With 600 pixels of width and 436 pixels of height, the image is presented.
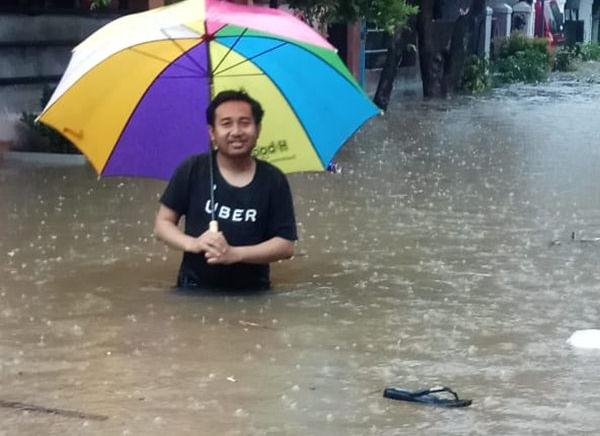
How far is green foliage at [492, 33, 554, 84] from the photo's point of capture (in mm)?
32938

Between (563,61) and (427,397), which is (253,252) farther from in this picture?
(563,61)

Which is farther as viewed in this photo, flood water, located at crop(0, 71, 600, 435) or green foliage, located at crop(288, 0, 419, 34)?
green foliage, located at crop(288, 0, 419, 34)

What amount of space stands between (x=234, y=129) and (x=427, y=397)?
2.18 meters

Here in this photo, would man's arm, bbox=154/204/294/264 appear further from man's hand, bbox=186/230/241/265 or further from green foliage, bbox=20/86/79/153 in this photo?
green foliage, bbox=20/86/79/153

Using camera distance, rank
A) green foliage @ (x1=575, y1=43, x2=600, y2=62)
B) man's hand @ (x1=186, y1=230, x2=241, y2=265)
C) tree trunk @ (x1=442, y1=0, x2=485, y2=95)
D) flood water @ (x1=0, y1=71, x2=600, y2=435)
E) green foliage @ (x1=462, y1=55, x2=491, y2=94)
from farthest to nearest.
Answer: green foliage @ (x1=575, y1=43, x2=600, y2=62)
green foliage @ (x1=462, y1=55, x2=491, y2=94)
tree trunk @ (x1=442, y1=0, x2=485, y2=95)
man's hand @ (x1=186, y1=230, x2=241, y2=265)
flood water @ (x1=0, y1=71, x2=600, y2=435)

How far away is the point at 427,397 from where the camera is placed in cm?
560

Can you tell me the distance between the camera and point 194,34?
7383 mm

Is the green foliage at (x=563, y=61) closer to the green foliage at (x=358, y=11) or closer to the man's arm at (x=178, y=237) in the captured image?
the green foliage at (x=358, y=11)

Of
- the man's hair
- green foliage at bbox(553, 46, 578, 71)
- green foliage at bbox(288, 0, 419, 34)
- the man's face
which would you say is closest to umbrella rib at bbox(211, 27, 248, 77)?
the man's hair

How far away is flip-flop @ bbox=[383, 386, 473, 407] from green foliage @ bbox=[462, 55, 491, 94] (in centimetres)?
2314

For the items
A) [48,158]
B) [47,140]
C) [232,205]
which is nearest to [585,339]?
[232,205]

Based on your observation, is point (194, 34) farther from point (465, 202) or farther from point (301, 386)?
point (465, 202)

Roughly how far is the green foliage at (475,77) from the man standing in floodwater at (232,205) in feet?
70.0

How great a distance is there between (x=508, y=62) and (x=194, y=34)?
26.9 metres
